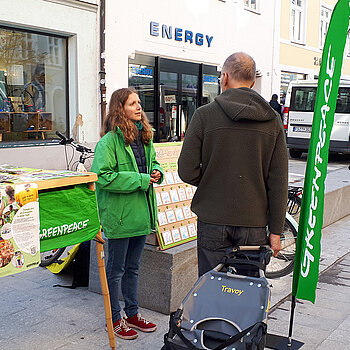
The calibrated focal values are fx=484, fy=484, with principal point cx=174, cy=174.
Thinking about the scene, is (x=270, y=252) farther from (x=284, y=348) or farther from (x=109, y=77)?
(x=109, y=77)

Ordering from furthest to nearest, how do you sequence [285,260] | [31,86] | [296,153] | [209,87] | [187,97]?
[209,87]
[296,153]
[187,97]
[31,86]
[285,260]

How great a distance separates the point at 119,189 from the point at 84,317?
3.86ft

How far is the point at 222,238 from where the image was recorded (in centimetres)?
266

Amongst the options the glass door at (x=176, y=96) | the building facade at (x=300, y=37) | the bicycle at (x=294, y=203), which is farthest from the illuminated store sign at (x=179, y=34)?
the bicycle at (x=294, y=203)

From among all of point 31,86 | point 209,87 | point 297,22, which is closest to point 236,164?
point 31,86

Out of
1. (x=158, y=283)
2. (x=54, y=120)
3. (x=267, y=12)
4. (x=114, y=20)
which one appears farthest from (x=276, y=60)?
(x=158, y=283)

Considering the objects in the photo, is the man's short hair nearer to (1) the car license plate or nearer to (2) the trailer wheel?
(1) the car license plate

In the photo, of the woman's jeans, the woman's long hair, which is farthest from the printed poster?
the woman's long hair

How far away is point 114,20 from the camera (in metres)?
11.6

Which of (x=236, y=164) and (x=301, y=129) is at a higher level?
(x=236, y=164)

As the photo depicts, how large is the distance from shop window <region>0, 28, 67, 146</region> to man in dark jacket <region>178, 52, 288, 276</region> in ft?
26.7

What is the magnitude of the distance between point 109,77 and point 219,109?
9.42 metres

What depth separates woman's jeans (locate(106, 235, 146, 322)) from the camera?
3338 mm

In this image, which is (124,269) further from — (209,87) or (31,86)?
(209,87)
